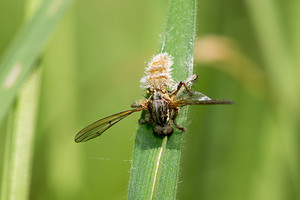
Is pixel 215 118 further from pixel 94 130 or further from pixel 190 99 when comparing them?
pixel 94 130

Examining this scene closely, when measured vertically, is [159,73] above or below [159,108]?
above

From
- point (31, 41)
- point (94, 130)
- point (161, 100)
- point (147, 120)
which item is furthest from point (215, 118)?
point (31, 41)

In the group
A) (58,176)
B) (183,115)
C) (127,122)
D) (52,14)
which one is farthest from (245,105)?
(52,14)

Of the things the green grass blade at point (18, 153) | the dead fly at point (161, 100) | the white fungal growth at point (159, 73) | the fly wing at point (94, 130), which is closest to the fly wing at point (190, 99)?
the dead fly at point (161, 100)

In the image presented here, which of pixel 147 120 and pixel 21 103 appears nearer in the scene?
pixel 147 120

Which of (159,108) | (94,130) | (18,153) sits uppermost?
(159,108)

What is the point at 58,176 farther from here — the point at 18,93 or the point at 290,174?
the point at 290,174

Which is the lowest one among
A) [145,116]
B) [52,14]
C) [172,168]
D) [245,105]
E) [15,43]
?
[172,168]

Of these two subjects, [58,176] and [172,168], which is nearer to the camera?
[172,168]
